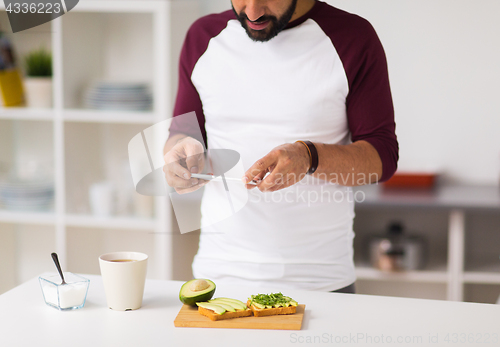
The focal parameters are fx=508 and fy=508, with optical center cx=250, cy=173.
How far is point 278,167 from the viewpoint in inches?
37.4

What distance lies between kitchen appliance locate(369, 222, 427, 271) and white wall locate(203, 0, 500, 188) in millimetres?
326

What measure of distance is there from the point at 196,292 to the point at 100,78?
1.69m

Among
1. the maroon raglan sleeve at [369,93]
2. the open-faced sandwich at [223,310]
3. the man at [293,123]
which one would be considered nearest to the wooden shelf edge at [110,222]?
the man at [293,123]

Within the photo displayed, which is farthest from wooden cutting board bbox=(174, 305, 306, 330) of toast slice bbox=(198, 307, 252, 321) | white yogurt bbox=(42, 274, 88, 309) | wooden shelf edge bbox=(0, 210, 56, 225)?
wooden shelf edge bbox=(0, 210, 56, 225)

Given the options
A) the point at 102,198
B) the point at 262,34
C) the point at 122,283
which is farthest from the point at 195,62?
the point at 102,198

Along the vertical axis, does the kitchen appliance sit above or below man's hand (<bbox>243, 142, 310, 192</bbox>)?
below

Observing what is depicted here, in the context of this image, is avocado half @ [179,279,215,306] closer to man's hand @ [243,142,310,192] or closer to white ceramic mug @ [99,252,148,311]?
white ceramic mug @ [99,252,148,311]

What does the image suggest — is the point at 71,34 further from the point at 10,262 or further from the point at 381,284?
the point at 381,284

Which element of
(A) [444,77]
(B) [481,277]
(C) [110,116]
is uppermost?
(A) [444,77]

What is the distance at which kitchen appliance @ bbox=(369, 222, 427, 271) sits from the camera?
6.47 ft

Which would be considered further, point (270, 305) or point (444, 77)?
point (444, 77)

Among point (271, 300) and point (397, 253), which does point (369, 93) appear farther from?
point (397, 253)

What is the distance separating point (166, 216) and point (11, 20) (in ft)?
3.94

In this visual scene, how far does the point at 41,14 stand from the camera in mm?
2311
